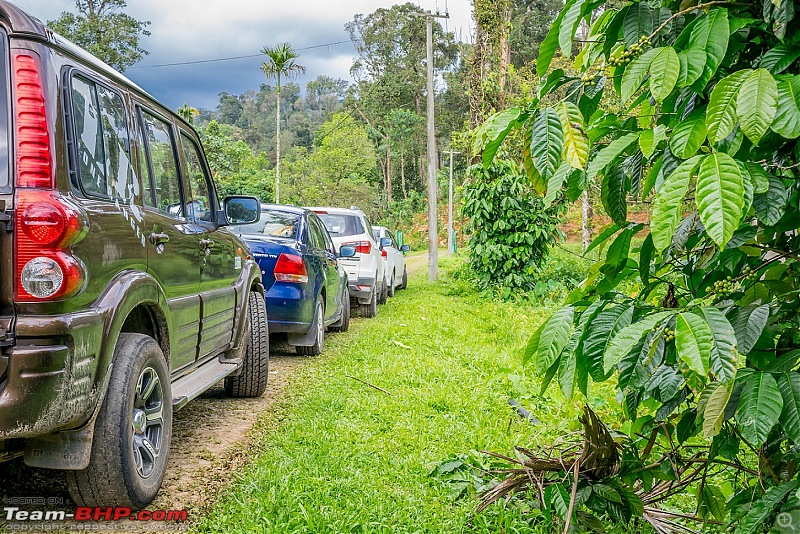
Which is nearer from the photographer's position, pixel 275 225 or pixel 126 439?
pixel 126 439

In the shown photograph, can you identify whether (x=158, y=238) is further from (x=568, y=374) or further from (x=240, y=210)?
(x=568, y=374)

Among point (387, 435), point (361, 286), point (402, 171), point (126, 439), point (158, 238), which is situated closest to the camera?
point (126, 439)

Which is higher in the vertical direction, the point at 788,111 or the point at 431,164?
the point at 431,164

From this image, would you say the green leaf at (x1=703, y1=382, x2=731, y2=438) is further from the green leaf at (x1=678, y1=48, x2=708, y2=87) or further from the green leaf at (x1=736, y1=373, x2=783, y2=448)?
the green leaf at (x1=678, y1=48, x2=708, y2=87)

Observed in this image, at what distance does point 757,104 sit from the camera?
4.35 feet

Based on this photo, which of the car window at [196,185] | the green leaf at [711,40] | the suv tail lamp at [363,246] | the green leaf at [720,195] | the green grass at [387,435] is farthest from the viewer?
the suv tail lamp at [363,246]

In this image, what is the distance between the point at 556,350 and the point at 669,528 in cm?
141

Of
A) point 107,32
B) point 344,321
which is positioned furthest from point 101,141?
point 107,32

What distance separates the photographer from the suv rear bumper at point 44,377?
2326 mm

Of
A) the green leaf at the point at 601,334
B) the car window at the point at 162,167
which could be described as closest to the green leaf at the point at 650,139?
the green leaf at the point at 601,334

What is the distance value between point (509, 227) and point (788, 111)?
12.4 m

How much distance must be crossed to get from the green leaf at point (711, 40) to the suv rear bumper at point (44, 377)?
2291 mm

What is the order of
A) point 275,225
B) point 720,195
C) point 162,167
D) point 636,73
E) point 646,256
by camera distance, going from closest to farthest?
point 720,195 < point 636,73 < point 646,256 < point 162,167 < point 275,225

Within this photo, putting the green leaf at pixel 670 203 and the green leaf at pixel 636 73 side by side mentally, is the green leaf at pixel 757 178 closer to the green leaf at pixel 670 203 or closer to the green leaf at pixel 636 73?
the green leaf at pixel 670 203
